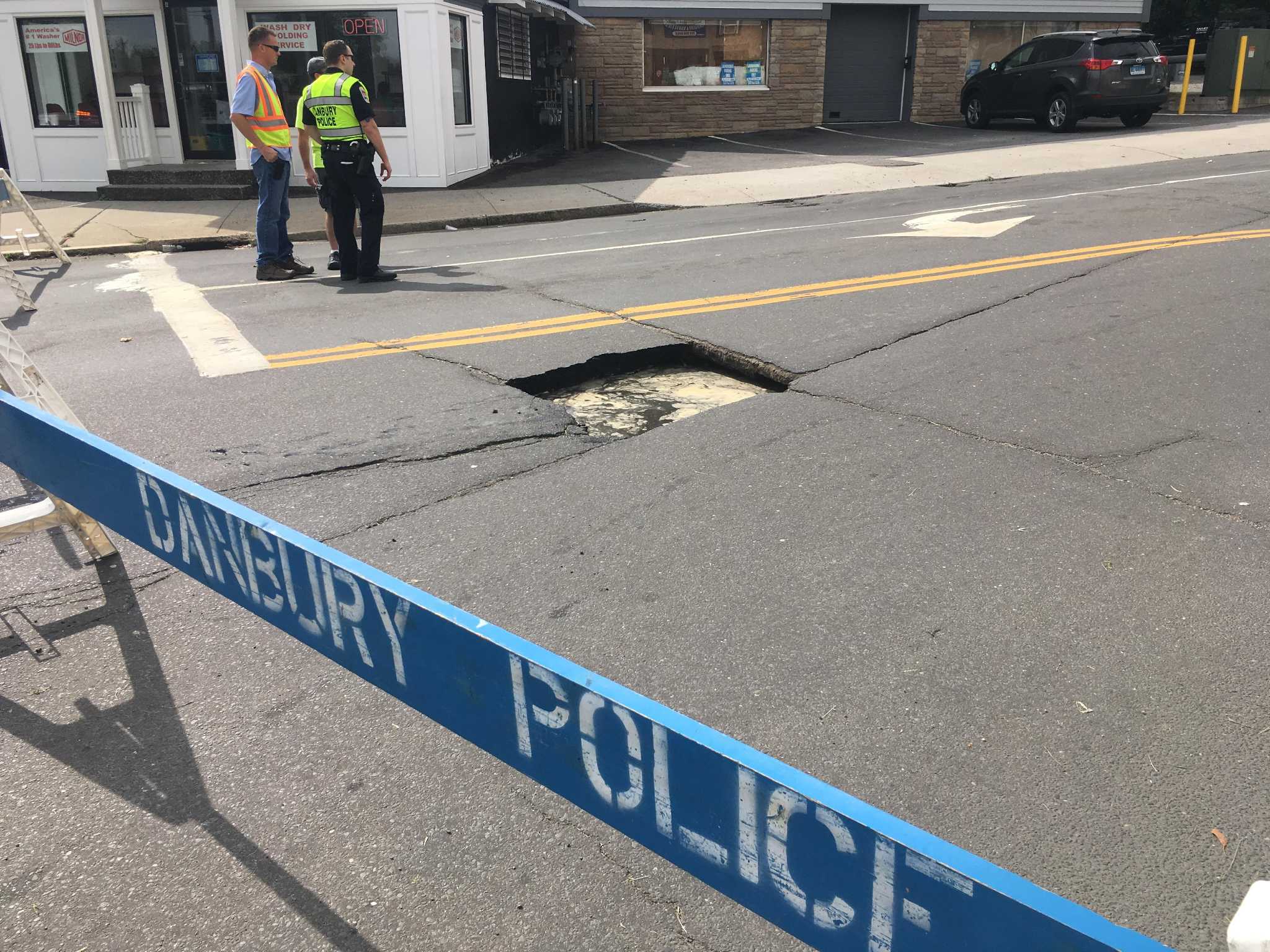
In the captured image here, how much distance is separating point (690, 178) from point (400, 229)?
548 centimetres

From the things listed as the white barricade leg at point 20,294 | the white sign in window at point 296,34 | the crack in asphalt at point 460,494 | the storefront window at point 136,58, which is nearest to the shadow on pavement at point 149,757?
the crack in asphalt at point 460,494

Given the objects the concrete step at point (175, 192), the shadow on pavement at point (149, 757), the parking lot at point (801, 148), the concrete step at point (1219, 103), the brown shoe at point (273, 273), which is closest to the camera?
the shadow on pavement at point (149, 757)

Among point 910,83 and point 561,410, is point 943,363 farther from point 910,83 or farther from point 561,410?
point 910,83

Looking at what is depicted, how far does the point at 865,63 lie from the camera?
24.5 meters

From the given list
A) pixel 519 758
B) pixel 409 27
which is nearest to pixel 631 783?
pixel 519 758

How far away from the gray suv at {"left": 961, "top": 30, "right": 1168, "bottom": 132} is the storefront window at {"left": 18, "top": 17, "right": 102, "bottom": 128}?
1698 cm

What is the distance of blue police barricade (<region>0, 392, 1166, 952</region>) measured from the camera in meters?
1.26

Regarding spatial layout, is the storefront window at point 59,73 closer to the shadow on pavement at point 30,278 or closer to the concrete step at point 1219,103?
the shadow on pavement at point 30,278

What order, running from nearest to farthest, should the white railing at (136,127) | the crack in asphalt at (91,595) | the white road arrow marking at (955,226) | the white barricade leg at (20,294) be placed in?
the crack in asphalt at (91,595), the white barricade leg at (20,294), the white road arrow marking at (955,226), the white railing at (136,127)

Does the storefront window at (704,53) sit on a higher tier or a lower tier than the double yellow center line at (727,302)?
higher

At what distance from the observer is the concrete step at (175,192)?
15703 millimetres

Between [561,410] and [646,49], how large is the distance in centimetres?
1928

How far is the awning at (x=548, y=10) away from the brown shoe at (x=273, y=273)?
971 centimetres

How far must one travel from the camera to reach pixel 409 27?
15641mm
